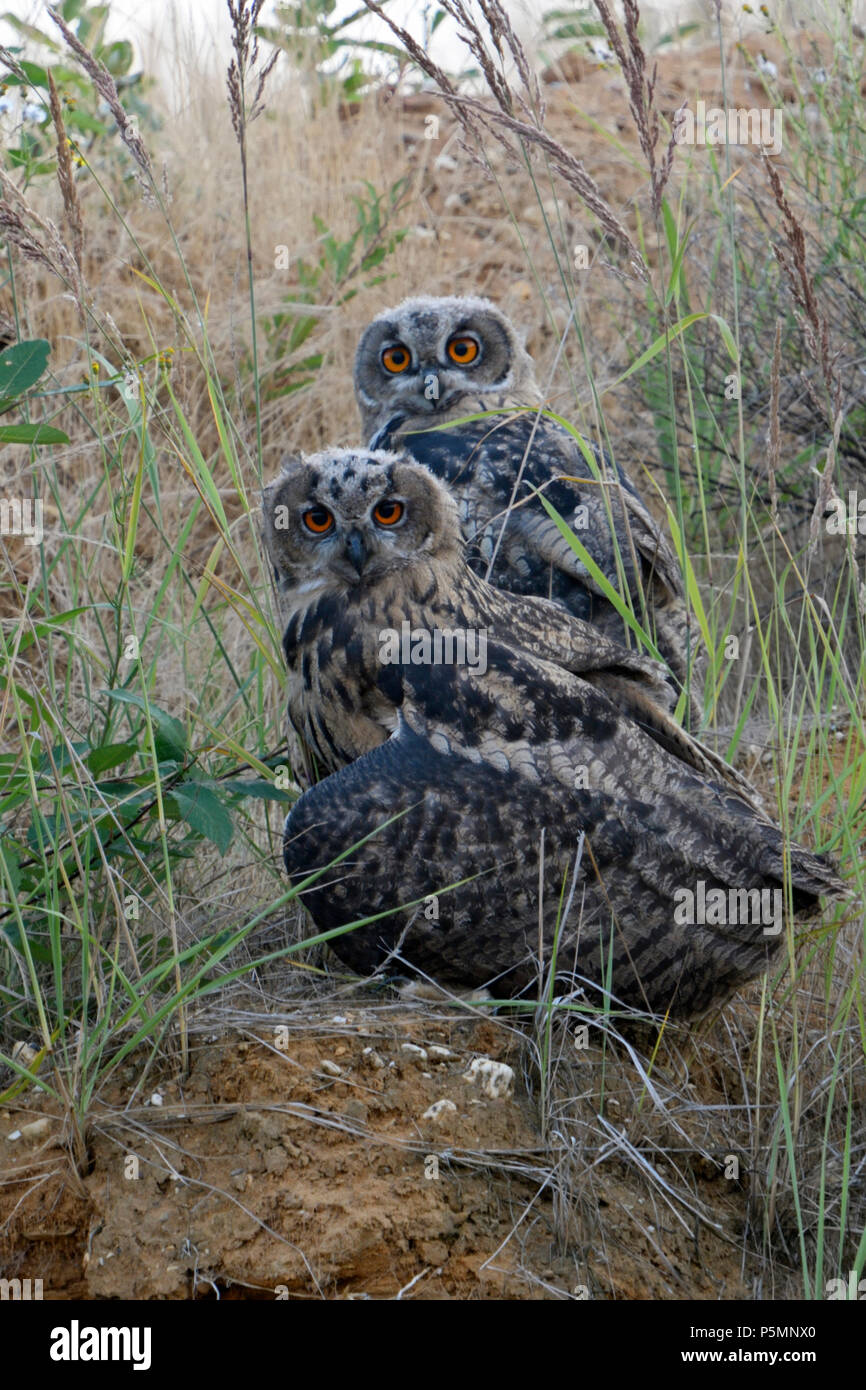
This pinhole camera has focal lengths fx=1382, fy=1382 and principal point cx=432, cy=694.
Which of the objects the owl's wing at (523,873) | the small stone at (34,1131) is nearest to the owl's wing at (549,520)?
the owl's wing at (523,873)

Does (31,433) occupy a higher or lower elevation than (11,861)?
higher

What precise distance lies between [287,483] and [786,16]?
4.94m

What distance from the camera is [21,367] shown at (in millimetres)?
2746

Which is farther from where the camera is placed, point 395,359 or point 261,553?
point 395,359

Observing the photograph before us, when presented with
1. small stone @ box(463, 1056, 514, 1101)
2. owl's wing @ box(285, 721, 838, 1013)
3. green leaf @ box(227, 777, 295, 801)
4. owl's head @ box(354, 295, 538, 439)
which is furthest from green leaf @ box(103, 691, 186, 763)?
owl's head @ box(354, 295, 538, 439)

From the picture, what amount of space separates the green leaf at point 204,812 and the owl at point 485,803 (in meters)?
0.14

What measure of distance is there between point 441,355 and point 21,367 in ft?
7.23

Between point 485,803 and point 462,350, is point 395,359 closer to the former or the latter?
point 462,350

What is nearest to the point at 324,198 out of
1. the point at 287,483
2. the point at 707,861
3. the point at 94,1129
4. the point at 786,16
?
the point at 786,16

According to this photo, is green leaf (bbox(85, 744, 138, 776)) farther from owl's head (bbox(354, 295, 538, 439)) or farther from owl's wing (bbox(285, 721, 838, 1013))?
owl's head (bbox(354, 295, 538, 439))

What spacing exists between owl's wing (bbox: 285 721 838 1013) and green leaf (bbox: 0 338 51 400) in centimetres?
101

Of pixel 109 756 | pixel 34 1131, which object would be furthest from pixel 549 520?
pixel 34 1131

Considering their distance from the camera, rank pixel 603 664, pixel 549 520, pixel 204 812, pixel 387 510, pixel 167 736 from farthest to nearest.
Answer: pixel 549 520, pixel 603 664, pixel 387 510, pixel 167 736, pixel 204 812

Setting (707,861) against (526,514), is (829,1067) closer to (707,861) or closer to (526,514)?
(707,861)
